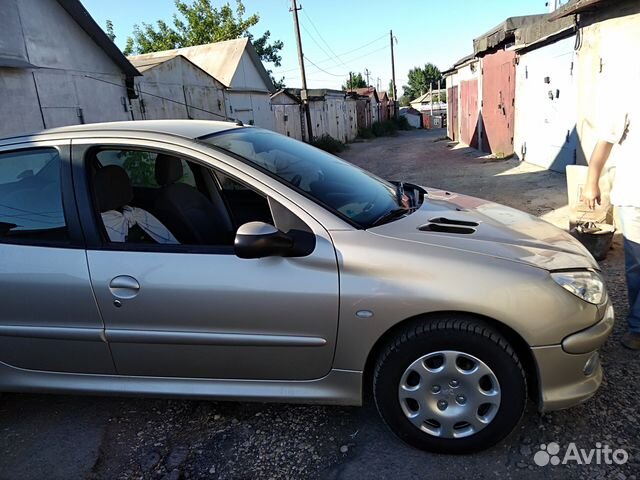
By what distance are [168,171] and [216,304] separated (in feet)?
3.73

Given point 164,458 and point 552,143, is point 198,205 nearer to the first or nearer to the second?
point 164,458

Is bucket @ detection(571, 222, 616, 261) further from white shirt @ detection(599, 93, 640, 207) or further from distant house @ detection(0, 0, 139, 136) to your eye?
distant house @ detection(0, 0, 139, 136)

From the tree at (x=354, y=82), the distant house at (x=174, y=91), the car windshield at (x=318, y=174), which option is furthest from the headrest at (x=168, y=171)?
the tree at (x=354, y=82)

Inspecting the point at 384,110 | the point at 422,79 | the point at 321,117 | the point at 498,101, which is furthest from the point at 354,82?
the point at 498,101

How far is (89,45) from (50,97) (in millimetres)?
2027

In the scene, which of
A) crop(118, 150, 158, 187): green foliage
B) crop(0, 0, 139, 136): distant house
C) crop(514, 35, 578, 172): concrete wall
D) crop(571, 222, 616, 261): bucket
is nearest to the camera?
crop(118, 150, 158, 187): green foliage

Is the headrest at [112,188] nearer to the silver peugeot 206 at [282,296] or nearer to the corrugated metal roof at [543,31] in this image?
the silver peugeot 206 at [282,296]

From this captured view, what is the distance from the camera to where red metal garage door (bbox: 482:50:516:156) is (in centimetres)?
1247

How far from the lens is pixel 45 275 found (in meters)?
2.35

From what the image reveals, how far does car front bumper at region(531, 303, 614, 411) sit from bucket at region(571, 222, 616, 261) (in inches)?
105

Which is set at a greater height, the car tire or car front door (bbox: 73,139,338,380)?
car front door (bbox: 73,139,338,380)

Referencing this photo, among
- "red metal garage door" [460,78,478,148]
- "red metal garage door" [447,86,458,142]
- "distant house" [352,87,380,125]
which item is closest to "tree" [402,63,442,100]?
"distant house" [352,87,380,125]

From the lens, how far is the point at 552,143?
953cm

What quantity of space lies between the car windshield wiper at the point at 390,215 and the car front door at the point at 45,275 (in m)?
1.44
